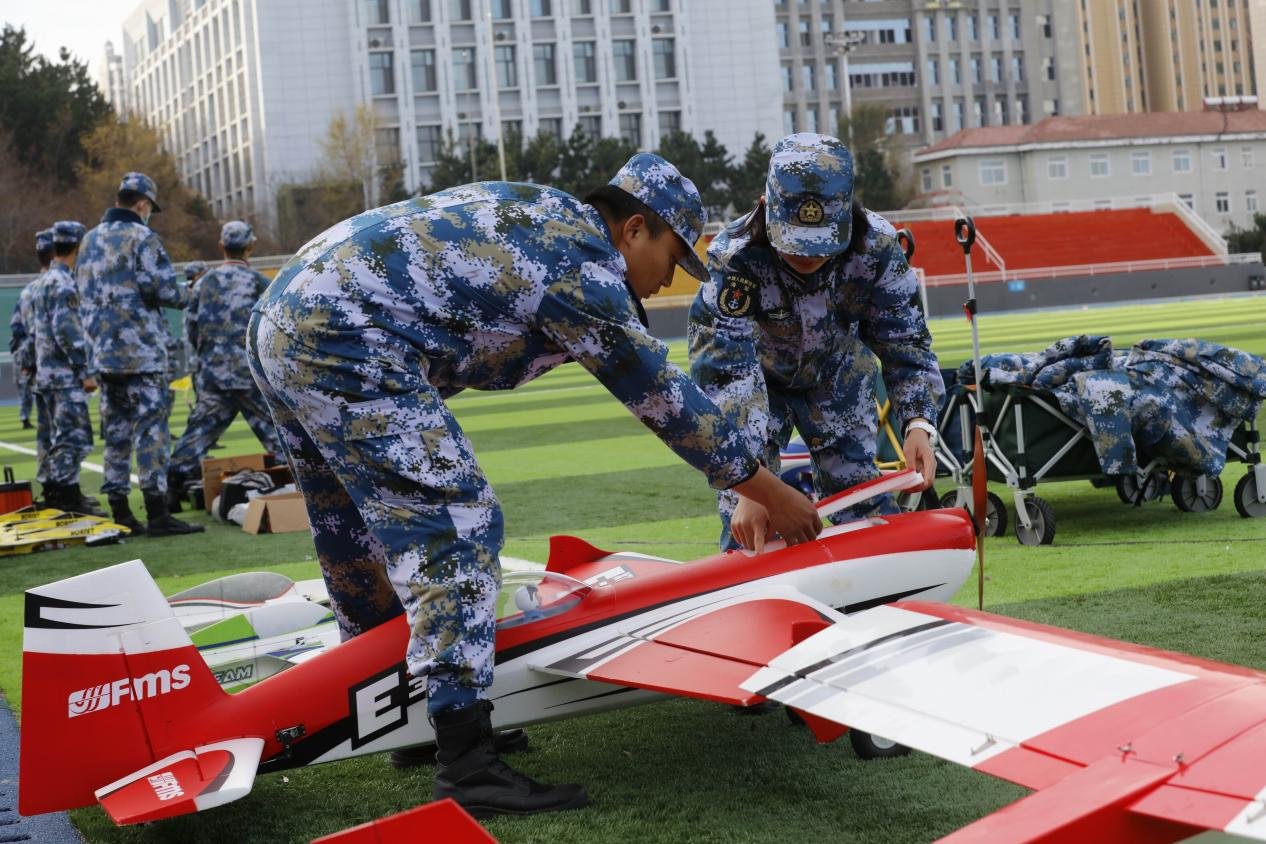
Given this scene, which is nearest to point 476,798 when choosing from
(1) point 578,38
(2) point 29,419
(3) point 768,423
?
(3) point 768,423

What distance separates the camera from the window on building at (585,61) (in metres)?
90.6

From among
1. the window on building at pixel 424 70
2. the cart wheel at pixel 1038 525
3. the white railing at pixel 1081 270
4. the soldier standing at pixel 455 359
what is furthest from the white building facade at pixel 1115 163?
the soldier standing at pixel 455 359

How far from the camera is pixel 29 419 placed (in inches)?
986

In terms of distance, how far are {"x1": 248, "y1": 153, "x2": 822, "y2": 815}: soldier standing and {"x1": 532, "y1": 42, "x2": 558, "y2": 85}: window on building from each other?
8906 centimetres

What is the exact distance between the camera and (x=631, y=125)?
297ft

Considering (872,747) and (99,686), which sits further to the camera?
(872,747)

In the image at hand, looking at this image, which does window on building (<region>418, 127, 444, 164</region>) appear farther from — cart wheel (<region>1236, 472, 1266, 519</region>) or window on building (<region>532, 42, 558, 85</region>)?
Result: cart wheel (<region>1236, 472, 1266, 519</region>)

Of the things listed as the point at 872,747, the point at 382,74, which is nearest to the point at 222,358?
the point at 872,747

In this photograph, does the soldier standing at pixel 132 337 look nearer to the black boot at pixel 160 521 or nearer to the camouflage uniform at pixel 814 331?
the black boot at pixel 160 521

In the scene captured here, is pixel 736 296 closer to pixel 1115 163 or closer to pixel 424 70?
pixel 424 70

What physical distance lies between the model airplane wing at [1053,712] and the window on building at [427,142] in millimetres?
87784

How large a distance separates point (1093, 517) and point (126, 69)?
425ft

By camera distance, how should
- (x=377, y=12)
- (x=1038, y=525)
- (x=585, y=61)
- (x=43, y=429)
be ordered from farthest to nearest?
(x=585, y=61) → (x=377, y=12) → (x=43, y=429) → (x=1038, y=525)

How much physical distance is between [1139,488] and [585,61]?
86.5 m
